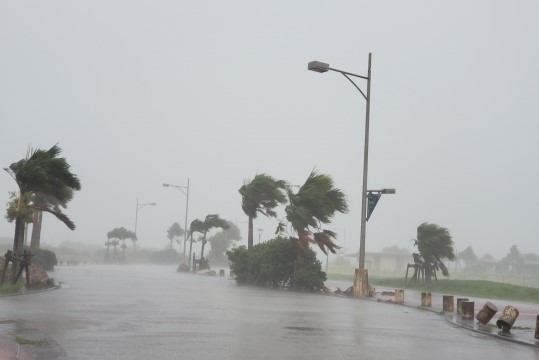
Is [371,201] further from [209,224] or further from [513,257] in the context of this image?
[513,257]

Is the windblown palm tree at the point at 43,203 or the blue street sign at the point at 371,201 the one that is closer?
the windblown palm tree at the point at 43,203

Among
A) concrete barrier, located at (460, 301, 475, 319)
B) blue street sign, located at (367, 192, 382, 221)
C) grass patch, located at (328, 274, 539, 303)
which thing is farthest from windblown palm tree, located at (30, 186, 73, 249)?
grass patch, located at (328, 274, 539, 303)

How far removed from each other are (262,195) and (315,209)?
865cm

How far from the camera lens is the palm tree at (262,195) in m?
37.8

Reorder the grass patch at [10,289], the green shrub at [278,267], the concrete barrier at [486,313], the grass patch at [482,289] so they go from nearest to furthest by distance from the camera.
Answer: the concrete barrier at [486,313] < the grass patch at [10,289] < the green shrub at [278,267] < the grass patch at [482,289]

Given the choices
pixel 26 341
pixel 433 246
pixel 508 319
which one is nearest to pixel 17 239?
pixel 26 341

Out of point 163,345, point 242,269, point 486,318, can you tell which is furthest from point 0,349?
point 242,269

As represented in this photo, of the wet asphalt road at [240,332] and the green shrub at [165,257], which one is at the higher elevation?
the wet asphalt road at [240,332]

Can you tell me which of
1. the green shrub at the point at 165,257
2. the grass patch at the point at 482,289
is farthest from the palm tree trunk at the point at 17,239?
the green shrub at the point at 165,257

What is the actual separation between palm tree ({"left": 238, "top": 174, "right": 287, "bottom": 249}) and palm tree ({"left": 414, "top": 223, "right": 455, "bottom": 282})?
1130cm

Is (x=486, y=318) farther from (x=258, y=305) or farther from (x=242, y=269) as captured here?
(x=242, y=269)

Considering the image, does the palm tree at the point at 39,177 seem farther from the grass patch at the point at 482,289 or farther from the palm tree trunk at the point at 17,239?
the grass patch at the point at 482,289

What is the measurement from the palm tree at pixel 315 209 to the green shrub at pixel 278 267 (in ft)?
3.45

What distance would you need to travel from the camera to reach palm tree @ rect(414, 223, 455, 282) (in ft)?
136
